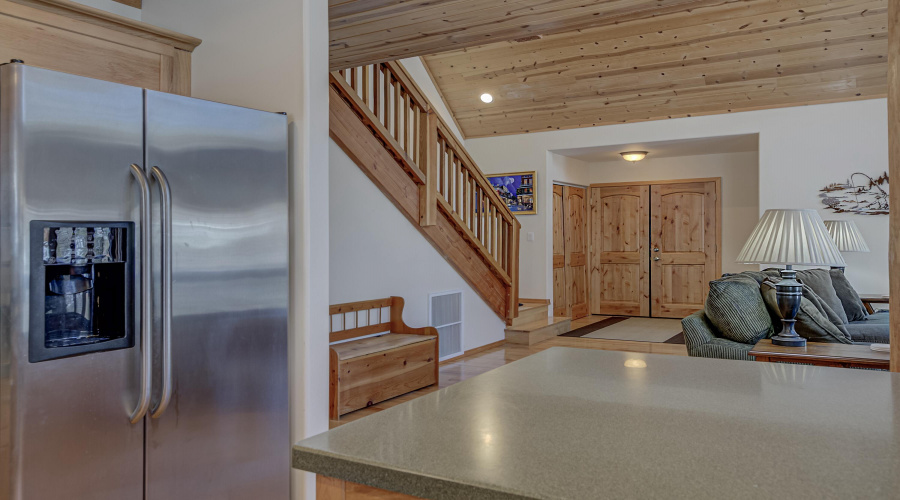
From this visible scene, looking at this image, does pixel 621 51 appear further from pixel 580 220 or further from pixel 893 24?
pixel 893 24

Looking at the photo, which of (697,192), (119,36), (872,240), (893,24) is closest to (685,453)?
(893,24)

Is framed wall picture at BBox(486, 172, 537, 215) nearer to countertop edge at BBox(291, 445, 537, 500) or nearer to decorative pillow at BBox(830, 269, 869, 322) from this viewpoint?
decorative pillow at BBox(830, 269, 869, 322)

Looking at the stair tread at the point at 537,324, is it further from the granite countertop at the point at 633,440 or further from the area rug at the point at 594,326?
the granite countertop at the point at 633,440

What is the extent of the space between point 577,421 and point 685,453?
20 cm

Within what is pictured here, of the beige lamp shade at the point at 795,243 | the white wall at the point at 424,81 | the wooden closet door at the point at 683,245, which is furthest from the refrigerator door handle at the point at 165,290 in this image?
the wooden closet door at the point at 683,245

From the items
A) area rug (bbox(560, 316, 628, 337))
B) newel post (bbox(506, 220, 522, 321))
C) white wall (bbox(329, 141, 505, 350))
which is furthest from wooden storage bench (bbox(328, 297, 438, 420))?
area rug (bbox(560, 316, 628, 337))

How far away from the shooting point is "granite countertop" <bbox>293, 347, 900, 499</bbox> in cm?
78

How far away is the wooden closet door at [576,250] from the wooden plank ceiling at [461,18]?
540 centimetres

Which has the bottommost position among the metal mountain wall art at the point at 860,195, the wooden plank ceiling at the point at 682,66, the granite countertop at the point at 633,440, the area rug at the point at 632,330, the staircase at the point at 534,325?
the area rug at the point at 632,330

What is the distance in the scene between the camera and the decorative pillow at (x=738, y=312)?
3.47m

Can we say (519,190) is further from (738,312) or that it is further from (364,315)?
(738,312)

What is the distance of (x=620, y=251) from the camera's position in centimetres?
923

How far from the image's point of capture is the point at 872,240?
20.5 feet

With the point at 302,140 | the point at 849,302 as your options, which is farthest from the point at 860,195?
the point at 302,140
